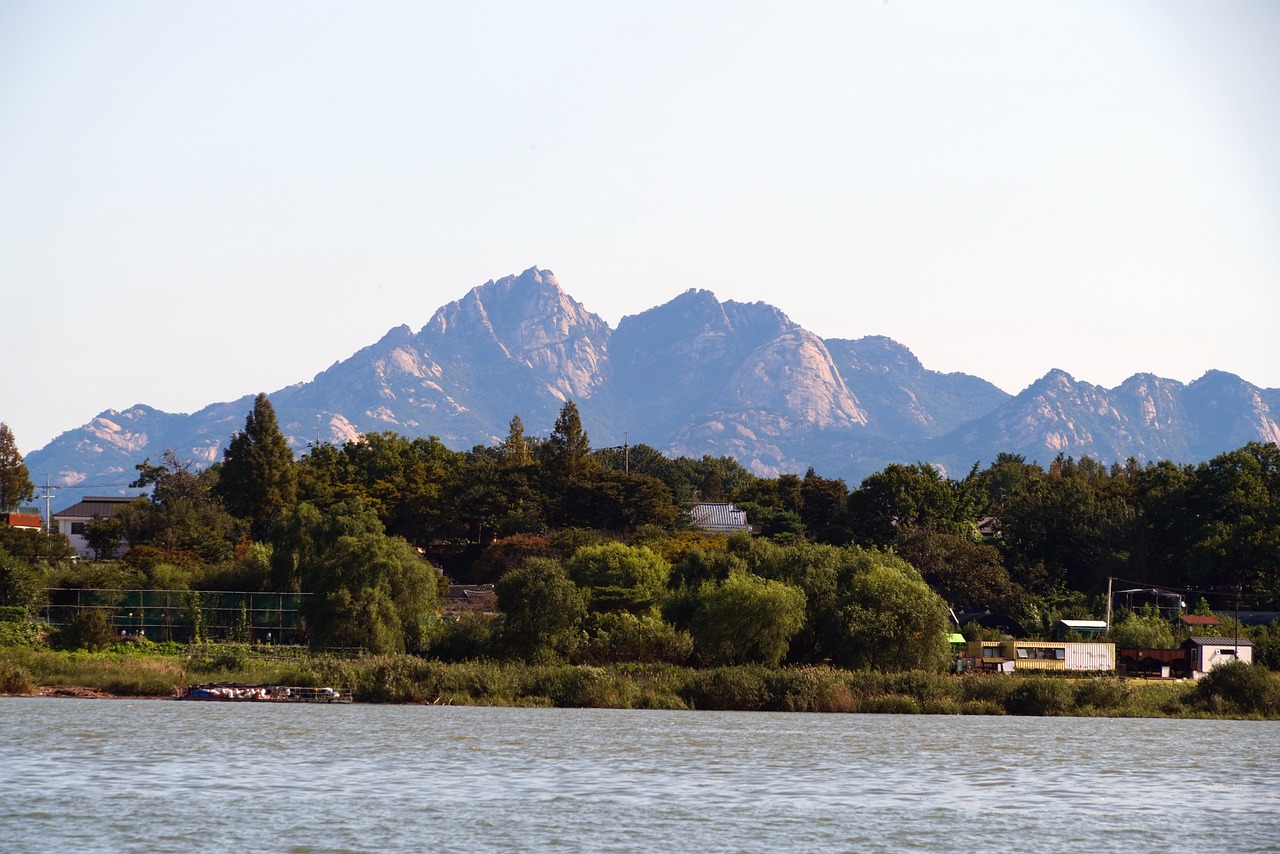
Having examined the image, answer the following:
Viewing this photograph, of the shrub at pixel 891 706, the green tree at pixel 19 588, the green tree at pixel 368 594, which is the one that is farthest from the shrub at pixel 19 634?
the shrub at pixel 891 706

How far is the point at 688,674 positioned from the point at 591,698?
525 centimetres

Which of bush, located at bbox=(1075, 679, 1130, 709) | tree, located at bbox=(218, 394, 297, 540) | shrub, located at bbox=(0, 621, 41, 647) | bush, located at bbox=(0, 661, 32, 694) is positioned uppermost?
tree, located at bbox=(218, 394, 297, 540)

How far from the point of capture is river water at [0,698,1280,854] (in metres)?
25.2

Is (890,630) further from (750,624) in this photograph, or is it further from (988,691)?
(750,624)

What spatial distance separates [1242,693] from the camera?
5675cm

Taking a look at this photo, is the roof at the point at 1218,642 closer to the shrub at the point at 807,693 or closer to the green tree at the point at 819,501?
the shrub at the point at 807,693

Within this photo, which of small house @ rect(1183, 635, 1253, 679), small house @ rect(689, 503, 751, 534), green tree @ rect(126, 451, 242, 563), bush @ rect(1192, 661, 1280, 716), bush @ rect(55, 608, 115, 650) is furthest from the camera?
small house @ rect(689, 503, 751, 534)

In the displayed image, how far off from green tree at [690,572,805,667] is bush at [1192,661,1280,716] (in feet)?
56.1

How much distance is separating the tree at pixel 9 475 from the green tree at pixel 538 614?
9277cm

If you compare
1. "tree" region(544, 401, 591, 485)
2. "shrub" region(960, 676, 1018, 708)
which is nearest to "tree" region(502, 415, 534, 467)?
"tree" region(544, 401, 591, 485)

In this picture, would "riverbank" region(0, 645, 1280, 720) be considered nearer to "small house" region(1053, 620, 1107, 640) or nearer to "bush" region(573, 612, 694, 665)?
"bush" region(573, 612, 694, 665)

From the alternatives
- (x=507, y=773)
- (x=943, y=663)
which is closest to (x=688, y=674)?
(x=943, y=663)

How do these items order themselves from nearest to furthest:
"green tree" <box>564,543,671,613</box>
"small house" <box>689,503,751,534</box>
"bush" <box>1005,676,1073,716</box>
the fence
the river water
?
the river water < "bush" <box>1005,676,1073,716</box> < "green tree" <box>564,543,671,613</box> < the fence < "small house" <box>689,503,751,534</box>

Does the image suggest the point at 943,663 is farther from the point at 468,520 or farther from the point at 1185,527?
the point at 468,520
